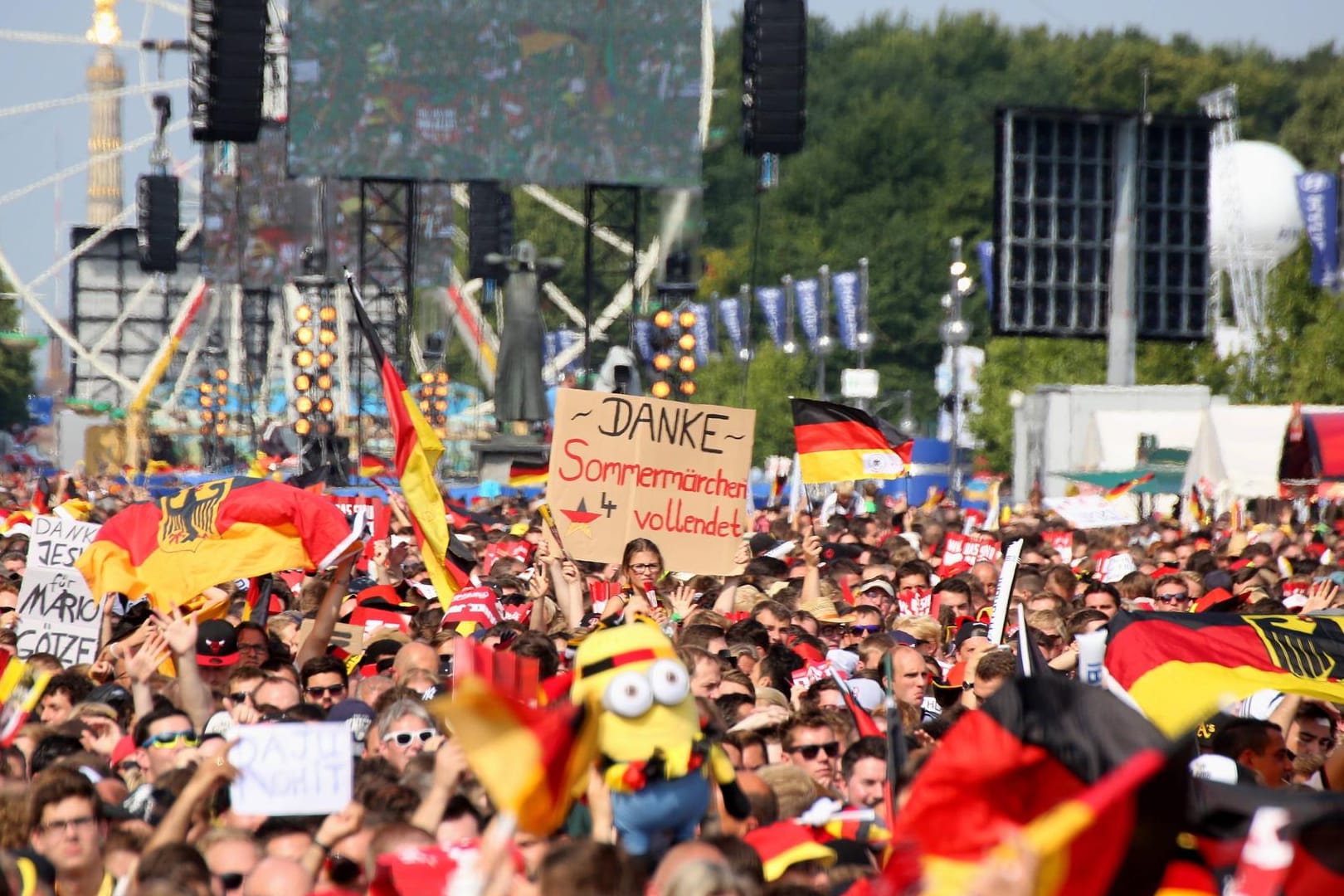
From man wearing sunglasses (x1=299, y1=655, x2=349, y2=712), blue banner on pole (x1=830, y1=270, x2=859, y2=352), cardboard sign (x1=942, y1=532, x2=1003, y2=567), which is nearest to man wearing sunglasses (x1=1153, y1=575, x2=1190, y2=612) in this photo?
cardboard sign (x1=942, y1=532, x2=1003, y2=567)

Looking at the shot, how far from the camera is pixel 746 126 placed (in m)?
27.7

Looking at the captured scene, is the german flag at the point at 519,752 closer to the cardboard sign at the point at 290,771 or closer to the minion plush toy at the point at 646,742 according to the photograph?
the minion plush toy at the point at 646,742

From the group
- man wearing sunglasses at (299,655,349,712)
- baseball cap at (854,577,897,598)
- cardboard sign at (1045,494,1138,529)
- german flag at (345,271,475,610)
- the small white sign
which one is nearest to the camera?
man wearing sunglasses at (299,655,349,712)

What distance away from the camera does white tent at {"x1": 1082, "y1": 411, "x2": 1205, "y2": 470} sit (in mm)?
33250

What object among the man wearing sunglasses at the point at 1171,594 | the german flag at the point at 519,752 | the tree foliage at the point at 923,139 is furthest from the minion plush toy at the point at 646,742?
the tree foliage at the point at 923,139

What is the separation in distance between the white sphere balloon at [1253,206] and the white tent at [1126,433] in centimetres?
2749

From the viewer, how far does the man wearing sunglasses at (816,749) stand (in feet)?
22.9

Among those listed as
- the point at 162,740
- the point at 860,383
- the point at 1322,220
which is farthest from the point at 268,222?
the point at 162,740

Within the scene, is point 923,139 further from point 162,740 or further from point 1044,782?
point 1044,782

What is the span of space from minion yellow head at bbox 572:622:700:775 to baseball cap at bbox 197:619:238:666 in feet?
13.6

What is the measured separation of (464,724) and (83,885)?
1.37 meters

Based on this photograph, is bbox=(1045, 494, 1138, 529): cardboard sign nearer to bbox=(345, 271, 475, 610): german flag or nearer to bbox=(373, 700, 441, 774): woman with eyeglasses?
bbox=(345, 271, 475, 610): german flag

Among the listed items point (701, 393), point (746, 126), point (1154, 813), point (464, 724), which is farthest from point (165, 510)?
point (701, 393)

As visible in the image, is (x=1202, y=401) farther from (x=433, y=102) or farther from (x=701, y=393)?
(x=701, y=393)
